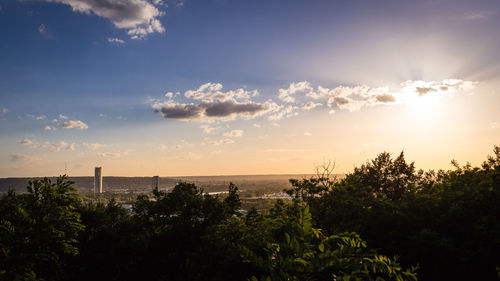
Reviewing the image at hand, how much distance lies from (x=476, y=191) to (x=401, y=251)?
12.9 feet

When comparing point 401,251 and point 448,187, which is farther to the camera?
point 448,187

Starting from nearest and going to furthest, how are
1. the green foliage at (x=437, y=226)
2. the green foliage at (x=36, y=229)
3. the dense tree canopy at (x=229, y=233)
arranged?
1. the green foliage at (x=36, y=229)
2. the dense tree canopy at (x=229, y=233)
3. the green foliage at (x=437, y=226)

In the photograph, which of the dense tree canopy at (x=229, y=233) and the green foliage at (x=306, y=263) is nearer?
the green foliage at (x=306, y=263)

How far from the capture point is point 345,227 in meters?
14.9

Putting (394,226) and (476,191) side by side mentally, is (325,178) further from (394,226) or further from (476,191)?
(476,191)

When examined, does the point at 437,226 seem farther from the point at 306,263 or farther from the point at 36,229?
the point at 36,229

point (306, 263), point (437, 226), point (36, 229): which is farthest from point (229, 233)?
point (306, 263)

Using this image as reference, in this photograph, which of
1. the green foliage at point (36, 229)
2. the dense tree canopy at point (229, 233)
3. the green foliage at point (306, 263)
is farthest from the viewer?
the dense tree canopy at point (229, 233)

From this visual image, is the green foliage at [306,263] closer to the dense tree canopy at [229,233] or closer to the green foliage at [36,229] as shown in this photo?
the dense tree canopy at [229,233]

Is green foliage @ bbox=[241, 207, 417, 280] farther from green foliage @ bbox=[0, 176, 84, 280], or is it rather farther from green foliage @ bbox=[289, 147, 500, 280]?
green foliage @ bbox=[289, 147, 500, 280]

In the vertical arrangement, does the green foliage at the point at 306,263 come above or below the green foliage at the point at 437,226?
above

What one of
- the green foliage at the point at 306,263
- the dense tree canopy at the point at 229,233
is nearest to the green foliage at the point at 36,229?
the dense tree canopy at the point at 229,233

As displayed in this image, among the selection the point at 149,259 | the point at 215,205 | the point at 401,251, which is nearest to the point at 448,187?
the point at 401,251

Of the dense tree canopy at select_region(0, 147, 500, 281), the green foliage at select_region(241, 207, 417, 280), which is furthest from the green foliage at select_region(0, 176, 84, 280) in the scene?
the green foliage at select_region(241, 207, 417, 280)
